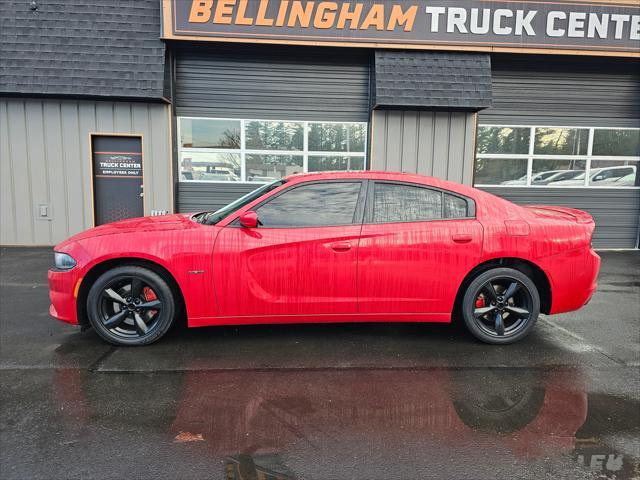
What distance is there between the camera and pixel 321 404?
116 inches

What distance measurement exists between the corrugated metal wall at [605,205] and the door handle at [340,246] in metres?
7.51

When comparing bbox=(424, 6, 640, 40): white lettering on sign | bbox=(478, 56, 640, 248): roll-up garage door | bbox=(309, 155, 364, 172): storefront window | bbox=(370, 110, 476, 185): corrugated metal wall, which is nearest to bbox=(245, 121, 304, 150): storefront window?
bbox=(309, 155, 364, 172): storefront window

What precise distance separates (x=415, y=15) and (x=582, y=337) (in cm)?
701

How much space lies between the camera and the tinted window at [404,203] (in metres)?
3.94

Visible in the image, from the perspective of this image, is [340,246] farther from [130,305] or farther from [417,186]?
[130,305]

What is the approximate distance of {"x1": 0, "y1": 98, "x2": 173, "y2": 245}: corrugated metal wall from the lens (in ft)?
29.1

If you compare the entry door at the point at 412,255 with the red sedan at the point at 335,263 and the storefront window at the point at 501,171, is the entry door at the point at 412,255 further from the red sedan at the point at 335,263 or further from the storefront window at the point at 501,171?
the storefront window at the point at 501,171

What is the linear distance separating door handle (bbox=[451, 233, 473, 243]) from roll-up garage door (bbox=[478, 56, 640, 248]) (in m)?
6.55

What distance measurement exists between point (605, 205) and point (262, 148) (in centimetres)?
795

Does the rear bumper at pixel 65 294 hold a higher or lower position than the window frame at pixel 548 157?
lower

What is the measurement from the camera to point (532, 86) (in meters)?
9.76

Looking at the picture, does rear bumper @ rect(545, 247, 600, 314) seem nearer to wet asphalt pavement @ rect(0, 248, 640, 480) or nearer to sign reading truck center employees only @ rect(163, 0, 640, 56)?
wet asphalt pavement @ rect(0, 248, 640, 480)

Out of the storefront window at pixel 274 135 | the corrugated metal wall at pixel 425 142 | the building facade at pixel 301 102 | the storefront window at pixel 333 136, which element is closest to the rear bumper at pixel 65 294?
the building facade at pixel 301 102

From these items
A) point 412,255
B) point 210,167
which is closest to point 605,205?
point 412,255
